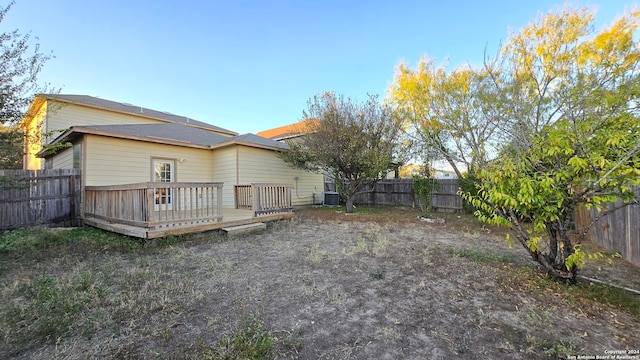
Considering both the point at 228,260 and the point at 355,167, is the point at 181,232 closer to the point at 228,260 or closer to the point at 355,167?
the point at 228,260

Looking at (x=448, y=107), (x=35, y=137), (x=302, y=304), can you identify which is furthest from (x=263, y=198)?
(x=448, y=107)

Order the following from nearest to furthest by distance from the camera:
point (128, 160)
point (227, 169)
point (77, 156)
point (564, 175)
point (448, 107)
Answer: point (564, 175)
point (77, 156)
point (128, 160)
point (227, 169)
point (448, 107)

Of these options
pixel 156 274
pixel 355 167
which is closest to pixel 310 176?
pixel 355 167

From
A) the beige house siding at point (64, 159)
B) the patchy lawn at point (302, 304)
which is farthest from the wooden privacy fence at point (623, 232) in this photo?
the beige house siding at point (64, 159)

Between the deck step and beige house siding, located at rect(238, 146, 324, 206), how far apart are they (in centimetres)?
294

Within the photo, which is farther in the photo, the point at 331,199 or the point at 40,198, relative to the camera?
the point at 331,199

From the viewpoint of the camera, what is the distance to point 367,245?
5219 mm

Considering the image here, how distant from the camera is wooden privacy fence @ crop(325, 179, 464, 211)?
10367 millimetres

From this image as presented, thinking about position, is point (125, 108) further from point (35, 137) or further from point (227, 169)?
point (35, 137)

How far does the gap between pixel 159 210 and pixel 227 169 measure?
468 centimetres

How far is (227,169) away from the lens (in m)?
9.56

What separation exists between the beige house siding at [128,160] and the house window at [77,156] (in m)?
0.37

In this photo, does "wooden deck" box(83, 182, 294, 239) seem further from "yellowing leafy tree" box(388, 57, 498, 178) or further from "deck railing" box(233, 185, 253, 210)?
"yellowing leafy tree" box(388, 57, 498, 178)

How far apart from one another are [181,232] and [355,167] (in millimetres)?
6129
